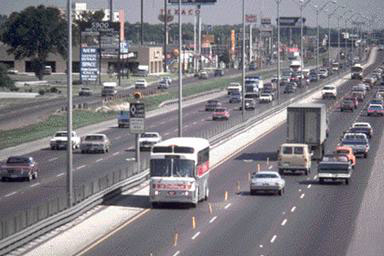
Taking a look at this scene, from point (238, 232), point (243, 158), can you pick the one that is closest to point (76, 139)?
point (243, 158)

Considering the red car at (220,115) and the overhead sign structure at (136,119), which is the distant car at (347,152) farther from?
the red car at (220,115)

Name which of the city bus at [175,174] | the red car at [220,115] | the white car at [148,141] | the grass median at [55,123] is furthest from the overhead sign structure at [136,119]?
the red car at [220,115]

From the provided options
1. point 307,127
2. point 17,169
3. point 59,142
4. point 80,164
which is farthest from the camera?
point 59,142

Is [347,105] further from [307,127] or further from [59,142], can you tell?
[307,127]

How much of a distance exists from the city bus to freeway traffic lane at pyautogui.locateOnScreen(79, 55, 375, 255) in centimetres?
60

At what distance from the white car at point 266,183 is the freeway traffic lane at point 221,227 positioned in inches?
18.8

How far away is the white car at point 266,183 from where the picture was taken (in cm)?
5066

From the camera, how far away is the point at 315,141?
68062 mm

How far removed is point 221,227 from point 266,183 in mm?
10367

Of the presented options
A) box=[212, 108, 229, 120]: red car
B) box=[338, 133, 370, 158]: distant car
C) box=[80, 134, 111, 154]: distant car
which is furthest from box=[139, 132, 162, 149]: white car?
box=[212, 108, 229, 120]: red car

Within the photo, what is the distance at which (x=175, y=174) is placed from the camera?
4566cm

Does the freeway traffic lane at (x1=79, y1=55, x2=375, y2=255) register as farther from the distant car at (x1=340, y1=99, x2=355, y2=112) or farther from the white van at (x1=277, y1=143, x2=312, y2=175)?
the distant car at (x1=340, y1=99, x2=355, y2=112)

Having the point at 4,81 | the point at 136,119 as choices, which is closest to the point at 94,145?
the point at 136,119

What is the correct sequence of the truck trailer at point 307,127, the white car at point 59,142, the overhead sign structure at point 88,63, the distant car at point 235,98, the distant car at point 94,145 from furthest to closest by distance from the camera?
1. the overhead sign structure at point 88,63
2. the distant car at point 235,98
3. the white car at point 59,142
4. the distant car at point 94,145
5. the truck trailer at point 307,127
